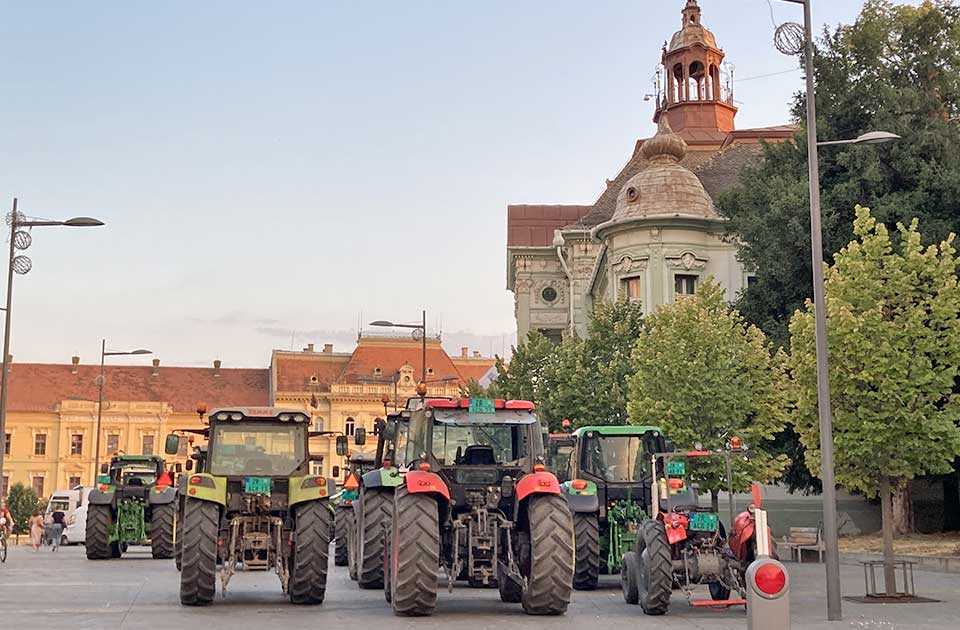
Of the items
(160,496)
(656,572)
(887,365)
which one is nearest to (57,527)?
(160,496)

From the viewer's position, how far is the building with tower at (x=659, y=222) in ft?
158

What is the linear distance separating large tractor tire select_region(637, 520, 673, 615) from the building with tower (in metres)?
29.8

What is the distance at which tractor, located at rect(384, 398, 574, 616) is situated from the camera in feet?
47.6

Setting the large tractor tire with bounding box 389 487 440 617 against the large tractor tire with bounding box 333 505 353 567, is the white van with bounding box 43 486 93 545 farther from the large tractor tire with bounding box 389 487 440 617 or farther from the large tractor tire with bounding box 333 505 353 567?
the large tractor tire with bounding box 389 487 440 617

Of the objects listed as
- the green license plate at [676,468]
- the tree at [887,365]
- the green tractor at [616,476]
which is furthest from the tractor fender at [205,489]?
the tree at [887,365]

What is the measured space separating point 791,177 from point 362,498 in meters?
26.3

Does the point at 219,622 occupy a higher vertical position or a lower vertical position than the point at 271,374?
lower

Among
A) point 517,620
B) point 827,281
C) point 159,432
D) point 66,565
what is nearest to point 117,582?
point 66,565

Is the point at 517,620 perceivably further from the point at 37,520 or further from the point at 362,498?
the point at 37,520

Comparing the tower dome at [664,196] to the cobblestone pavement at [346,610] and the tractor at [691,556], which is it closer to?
the cobblestone pavement at [346,610]

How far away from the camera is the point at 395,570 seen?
14.6 m

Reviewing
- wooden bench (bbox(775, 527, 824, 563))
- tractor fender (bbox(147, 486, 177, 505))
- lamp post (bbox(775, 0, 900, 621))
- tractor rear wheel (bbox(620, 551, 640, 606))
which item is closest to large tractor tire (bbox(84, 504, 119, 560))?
tractor fender (bbox(147, 486, 177, 505))

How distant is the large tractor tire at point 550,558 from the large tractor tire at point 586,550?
12.2 feet

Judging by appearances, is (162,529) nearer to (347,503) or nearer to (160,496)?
(160,496)
